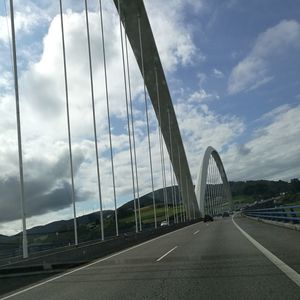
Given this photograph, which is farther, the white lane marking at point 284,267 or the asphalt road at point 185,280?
the white lane marking at point 284,267

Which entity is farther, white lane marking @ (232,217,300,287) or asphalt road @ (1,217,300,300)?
white lane marking @ (232,217,300,287)

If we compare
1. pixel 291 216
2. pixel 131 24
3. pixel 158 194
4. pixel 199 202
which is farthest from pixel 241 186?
pixel 291 216

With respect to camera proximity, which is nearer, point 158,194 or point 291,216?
point 291,216

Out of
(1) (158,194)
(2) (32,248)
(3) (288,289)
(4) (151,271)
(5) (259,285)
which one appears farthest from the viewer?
(1) (158,194)

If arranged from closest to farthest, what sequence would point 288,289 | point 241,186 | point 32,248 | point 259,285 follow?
point 288,289, point 259,285, point 32,248, point 241,186

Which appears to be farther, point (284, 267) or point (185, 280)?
point (284, 267)

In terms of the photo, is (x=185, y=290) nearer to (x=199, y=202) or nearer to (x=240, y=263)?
(x=240, y=263)

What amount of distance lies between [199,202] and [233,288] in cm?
8174

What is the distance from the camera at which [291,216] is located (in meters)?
26.5

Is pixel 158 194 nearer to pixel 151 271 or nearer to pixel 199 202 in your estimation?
pixel 199 202

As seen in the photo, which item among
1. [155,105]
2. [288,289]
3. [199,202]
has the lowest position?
[288,289]

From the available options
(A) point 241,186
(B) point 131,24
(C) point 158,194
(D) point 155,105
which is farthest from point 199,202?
(A) point 241,186

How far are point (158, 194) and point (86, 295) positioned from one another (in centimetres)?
5694

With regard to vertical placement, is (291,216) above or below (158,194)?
below
